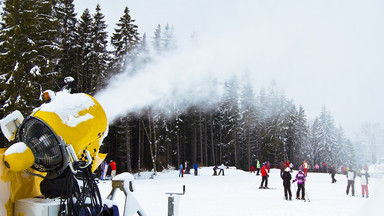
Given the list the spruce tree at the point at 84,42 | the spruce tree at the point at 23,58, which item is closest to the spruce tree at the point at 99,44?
the spruce tree at the point at 84,42

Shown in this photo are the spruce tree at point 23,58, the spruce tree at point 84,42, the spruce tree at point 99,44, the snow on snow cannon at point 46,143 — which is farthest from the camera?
the spruce tree at point 84,42

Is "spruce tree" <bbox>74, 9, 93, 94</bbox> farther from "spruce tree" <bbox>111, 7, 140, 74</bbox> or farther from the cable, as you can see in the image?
the cable

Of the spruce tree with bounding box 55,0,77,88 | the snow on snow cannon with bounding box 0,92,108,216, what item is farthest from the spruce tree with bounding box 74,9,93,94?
the snow on snow cannon with bounding box 0,92,108,216

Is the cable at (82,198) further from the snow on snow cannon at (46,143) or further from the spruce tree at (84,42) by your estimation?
the spruce tree at (84,42)

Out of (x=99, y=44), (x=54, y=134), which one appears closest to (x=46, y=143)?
(x=54, y=134)

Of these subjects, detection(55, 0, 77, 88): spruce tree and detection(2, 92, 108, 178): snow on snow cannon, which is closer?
detection(2, 92, 108, 178): snow on snow cannon

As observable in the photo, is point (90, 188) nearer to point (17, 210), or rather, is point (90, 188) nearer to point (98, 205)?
point (98, 205)

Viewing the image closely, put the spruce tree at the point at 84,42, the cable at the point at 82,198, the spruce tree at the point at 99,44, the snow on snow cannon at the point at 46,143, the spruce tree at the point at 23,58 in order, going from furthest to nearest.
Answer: the spruce tree at the point at 84,42 < the spruce tree at the point at 99,44 < the spruce tree at the point at 23,58 < the cable at the point at 82,198 < the snow on snow cannon at the point at 46,143

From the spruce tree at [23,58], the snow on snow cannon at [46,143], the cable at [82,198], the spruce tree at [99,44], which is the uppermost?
the spruce tree at [99,44]

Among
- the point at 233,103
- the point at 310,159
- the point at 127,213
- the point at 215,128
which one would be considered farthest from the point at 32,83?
the point at 310,159

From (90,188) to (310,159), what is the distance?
75802 millimetres

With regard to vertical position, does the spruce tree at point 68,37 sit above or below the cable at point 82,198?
above

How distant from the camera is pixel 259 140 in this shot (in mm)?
63812

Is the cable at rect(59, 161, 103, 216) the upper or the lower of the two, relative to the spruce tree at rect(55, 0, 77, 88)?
lower
